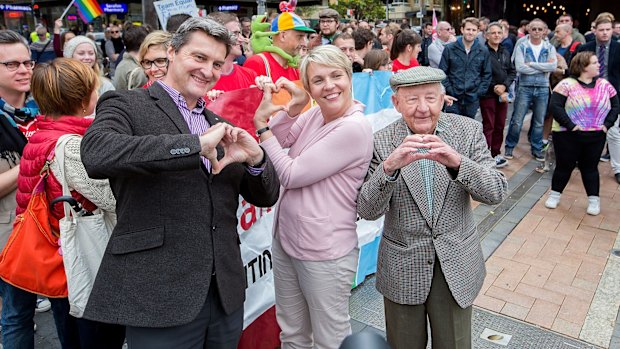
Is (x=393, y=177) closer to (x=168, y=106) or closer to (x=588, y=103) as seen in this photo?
(x=168, y=106)

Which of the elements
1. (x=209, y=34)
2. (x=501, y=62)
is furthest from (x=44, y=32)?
(x=209, y=34)

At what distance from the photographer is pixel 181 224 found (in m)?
1.72

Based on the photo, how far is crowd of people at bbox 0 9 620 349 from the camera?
1.69 m

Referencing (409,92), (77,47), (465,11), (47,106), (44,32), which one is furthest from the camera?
(465,11)

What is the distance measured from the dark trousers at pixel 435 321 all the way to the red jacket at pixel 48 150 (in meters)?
1.56

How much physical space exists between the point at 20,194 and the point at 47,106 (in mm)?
491

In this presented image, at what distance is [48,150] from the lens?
7.20ft

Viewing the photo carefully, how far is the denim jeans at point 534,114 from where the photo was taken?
7.30m

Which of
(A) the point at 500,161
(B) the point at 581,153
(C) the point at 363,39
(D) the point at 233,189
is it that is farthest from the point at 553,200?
(D) the point at 233,189

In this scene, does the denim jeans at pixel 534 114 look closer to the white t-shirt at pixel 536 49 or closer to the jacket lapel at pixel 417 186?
the white t-shirt at pixel 536 49

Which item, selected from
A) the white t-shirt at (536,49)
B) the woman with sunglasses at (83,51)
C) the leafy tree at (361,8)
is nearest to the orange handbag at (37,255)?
the woman with sunglasses at (83,51)

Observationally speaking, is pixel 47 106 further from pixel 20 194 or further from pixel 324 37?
pixel 324 37

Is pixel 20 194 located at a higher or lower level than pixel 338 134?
lower

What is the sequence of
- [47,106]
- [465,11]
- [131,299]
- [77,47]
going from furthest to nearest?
1. [465,11]
2. [77,47]
3. [47,106]
4. [131,299]
